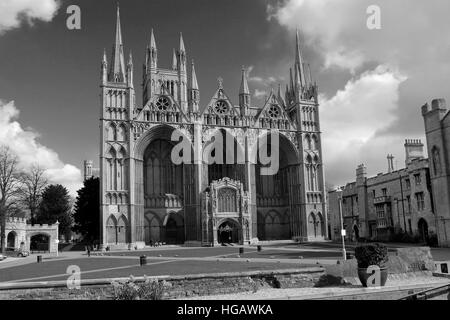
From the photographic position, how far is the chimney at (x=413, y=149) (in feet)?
199

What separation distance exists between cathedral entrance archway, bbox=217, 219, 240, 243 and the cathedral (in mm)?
152

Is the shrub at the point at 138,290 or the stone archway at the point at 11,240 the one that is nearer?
the shrub at the point at 138,290

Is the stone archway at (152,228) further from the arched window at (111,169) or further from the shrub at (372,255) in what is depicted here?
the shrub at (372,255)

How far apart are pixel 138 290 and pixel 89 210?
61.5 metres

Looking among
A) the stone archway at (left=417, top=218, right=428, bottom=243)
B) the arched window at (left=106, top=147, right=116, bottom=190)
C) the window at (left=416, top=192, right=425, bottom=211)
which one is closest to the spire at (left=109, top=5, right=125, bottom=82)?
the arched window at (left=106, top=147, right=116, bottom=190)

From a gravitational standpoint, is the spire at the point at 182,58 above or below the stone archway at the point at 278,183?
above

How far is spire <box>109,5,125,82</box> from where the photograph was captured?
218ft

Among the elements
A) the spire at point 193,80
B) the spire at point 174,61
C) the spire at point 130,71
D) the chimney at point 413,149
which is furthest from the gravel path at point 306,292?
the spire at point 174,61

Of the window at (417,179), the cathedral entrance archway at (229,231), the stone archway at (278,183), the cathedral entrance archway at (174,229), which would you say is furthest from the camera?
the stone archway at (278,183)

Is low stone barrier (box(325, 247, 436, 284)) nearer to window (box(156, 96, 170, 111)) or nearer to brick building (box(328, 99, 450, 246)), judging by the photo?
brick building (box(328, 99, 450, 246))

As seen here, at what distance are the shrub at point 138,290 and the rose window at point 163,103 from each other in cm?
5241

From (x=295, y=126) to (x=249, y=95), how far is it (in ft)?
31.8
